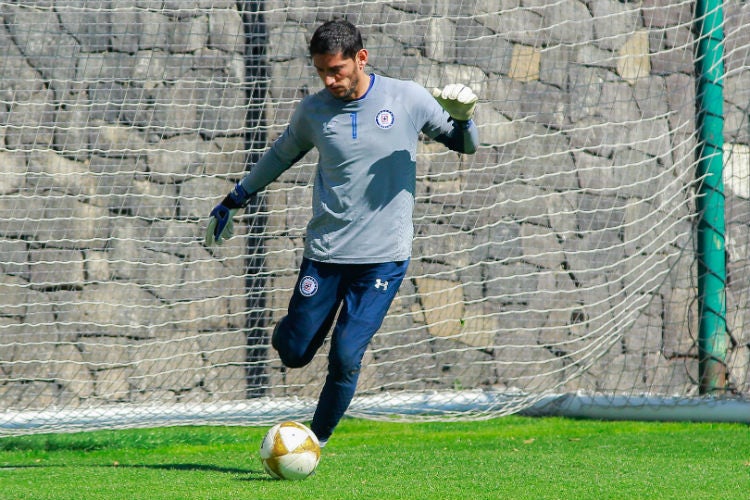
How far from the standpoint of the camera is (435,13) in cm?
612

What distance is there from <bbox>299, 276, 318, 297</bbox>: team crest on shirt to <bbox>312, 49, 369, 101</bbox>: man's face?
0.74m

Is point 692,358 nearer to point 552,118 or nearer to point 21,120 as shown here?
point 552,118

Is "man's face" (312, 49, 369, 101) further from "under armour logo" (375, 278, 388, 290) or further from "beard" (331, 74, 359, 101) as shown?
"under armour logo" (375, 278, 388, 290)

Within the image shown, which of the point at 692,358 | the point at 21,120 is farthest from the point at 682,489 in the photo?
the point at 21,120

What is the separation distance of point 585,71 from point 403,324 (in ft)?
6.27

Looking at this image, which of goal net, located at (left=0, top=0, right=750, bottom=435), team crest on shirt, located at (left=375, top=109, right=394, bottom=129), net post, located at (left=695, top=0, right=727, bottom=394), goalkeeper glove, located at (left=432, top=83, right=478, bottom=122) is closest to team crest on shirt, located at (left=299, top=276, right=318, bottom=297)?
team crest on shirt, located at (left=375, top=109, right=394, bottom=129)

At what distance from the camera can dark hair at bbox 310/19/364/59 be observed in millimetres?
3912

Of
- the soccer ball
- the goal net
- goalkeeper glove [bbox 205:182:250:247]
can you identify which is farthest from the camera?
the goal net

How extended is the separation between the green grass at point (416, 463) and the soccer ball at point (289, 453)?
0.06m

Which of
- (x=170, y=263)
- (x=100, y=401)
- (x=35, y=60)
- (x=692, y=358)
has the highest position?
(x=35, y=60)

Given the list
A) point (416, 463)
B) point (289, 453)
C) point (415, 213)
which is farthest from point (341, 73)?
point (415, 213)

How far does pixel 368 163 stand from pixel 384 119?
19 cm

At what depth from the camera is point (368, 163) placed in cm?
408

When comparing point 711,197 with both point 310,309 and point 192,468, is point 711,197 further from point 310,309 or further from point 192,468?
point 192,468
